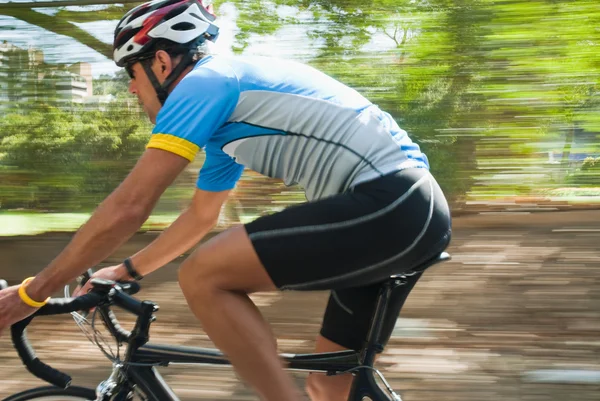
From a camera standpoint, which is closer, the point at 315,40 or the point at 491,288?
the point at 491,288

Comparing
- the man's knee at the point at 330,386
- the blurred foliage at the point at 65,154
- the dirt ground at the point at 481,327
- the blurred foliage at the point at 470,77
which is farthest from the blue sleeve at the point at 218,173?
the blurred foliage at the point at 65,154

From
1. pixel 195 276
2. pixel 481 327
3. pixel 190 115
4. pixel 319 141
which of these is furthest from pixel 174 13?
pixel 481 327

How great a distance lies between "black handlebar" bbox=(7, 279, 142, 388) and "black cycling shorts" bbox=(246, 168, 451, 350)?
0.52 meters

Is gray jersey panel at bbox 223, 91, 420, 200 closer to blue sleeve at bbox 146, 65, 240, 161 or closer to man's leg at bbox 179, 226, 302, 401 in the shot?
blue sleeve at bbox 146, 65, 240, 161

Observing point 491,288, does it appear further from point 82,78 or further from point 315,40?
point 82,78

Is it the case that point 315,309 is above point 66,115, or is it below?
below

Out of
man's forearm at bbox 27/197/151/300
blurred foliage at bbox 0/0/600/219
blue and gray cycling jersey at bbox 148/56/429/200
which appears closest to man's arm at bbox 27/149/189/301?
man's forearm at bbox 27/197/151/300

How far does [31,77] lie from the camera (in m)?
5.34

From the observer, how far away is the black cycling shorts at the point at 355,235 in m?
2.03

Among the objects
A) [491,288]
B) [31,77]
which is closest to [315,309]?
[491,288]

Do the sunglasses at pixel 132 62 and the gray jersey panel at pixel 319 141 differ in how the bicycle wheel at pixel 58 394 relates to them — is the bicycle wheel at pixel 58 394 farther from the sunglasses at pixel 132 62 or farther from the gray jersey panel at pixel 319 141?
the sunglasses at pixel 132 62

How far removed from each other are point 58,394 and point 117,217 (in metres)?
0.75

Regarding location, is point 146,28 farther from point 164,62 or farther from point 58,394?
point 58,394

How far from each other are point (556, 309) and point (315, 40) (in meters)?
2.34
